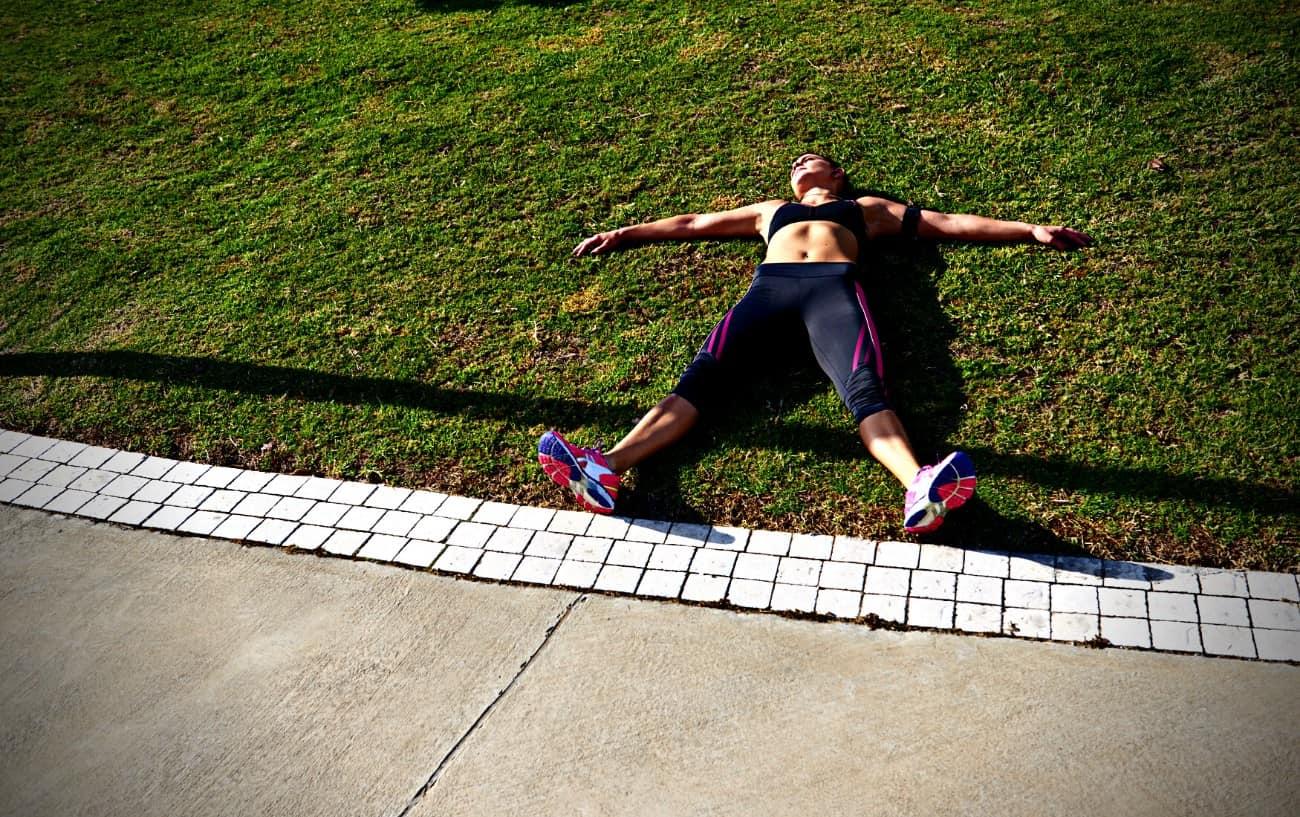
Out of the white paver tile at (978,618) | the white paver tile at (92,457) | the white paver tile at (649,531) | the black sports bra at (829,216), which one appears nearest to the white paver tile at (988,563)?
the white paver tile at (978,618)

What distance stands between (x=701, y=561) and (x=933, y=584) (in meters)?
1.09

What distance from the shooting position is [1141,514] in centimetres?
439

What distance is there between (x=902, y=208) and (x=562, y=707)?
4.22 meters

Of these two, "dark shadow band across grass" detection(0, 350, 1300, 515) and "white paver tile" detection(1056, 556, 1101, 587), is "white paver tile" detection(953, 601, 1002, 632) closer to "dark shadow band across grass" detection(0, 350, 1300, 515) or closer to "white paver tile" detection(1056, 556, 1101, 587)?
"white paver tile" detection(1056, 556, 1101, 587)

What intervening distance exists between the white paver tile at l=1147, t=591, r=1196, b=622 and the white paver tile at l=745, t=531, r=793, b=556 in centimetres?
159

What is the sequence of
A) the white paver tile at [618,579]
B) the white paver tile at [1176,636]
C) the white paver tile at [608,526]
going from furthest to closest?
the white paver tile at [608,526] → the white paver tile at [618,579] → the white paver tile at [1176,636]

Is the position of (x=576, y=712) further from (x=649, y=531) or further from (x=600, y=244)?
(x=600, y=244)

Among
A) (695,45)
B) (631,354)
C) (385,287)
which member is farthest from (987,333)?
(695,45)

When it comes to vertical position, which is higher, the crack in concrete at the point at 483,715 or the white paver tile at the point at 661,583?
the crack in concrete at the point at 483,715

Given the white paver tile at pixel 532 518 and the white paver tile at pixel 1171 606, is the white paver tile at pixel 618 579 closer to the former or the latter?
the white paver tile at pixel 532 518

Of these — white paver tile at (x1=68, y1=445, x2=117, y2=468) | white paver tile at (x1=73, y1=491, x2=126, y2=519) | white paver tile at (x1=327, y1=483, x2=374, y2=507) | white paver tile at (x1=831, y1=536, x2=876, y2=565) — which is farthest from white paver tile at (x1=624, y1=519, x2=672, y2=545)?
white paver tile at (x1=68, y1=445, x2=117, y2=468)

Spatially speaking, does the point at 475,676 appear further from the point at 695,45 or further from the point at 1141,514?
the point at 695,45

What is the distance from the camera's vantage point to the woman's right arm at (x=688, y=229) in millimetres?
6555

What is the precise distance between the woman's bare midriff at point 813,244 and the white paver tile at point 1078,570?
2245 mm
